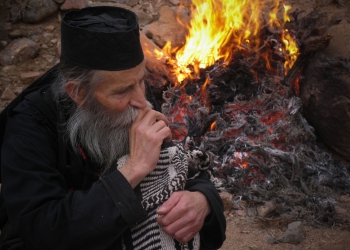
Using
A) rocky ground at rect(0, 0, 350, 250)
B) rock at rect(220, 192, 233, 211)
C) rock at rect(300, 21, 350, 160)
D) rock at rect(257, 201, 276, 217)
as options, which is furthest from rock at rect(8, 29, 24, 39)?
rock at rect(257, 201, 276, 217)

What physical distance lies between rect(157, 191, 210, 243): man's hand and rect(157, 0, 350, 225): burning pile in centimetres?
215

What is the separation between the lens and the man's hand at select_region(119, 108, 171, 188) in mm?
2291

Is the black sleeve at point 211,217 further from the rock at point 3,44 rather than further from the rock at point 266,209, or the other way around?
the rock at point 3,44

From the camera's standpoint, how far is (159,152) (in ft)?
7.82

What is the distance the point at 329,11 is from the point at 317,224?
3023 millimetres

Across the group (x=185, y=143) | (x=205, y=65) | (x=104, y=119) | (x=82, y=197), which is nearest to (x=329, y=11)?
(x=205, y=65)

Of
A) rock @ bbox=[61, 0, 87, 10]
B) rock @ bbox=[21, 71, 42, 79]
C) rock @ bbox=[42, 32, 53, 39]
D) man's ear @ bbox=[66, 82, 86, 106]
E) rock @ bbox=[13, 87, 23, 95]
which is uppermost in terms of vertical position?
man's ear @ bbox=[66, 82, 86, 106]

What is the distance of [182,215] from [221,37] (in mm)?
3710

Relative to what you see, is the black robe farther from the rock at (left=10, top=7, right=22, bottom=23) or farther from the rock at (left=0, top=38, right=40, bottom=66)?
the rock at (left=10, top=7, right=22, bottom=23)

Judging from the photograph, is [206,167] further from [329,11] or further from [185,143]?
[329,11]

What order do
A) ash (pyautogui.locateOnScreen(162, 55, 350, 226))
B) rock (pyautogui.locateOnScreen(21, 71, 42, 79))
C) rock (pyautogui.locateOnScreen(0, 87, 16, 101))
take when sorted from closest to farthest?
1. ash (pyautogui.locateOnScreen(162, 55, 350, 226))
2. rock (pyautogui.locateOnScreen(0, 87, 16, 101))
3. rock (pyautogui.locateOnScreen(21, 71, 42, 79))

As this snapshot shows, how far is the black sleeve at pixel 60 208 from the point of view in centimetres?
217

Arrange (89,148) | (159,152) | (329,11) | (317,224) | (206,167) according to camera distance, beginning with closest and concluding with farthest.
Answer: (159,152), (89,148), (206,167), (317,224), (329,11)

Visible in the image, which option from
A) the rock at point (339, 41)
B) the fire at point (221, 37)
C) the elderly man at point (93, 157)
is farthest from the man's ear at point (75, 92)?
the rock at point (339, 41)
